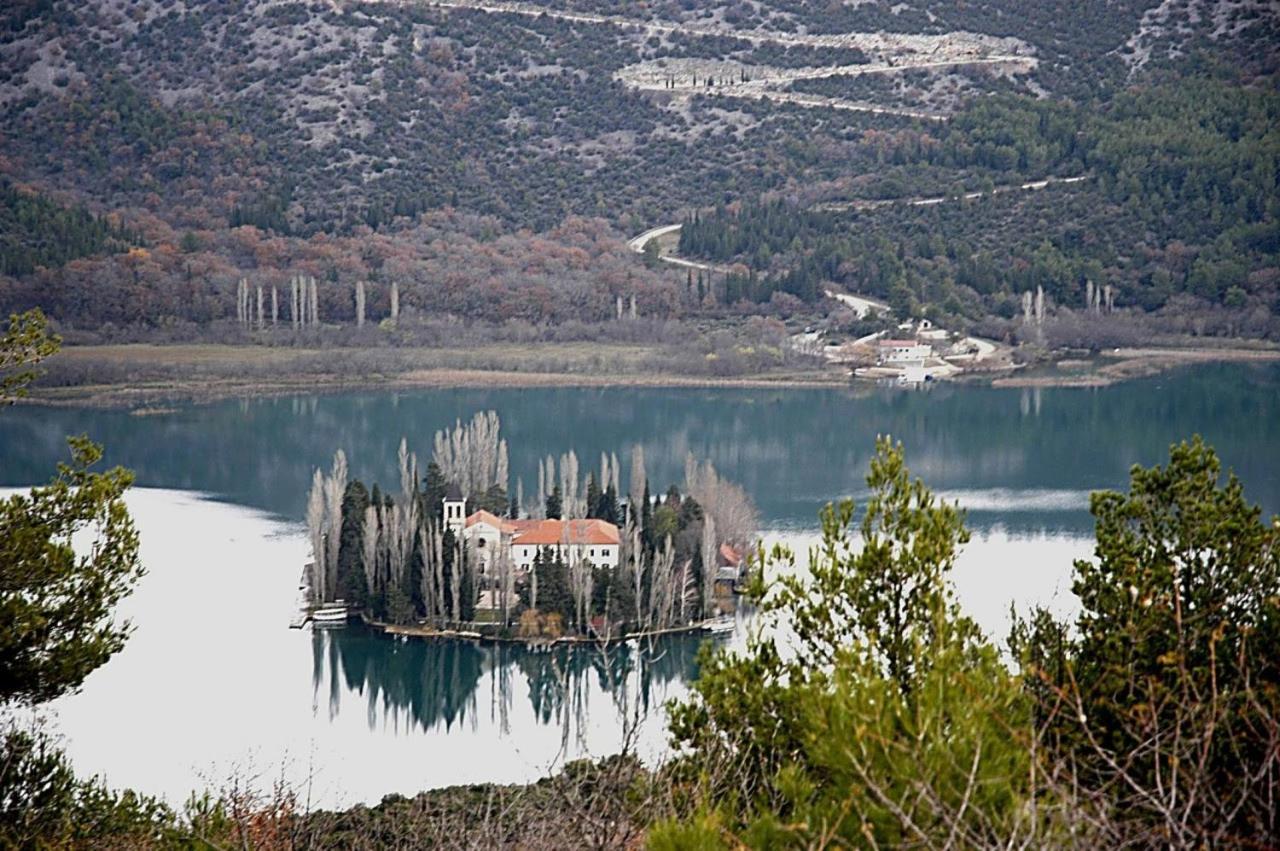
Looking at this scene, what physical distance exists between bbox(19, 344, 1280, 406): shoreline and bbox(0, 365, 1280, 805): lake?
103 centimetres

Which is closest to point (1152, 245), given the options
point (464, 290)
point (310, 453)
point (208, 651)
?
point (464, 290)

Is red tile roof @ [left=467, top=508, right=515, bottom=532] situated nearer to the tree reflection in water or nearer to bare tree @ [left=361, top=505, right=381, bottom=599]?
bare tree @ [left=361, top=505, right=381, bottom=599]

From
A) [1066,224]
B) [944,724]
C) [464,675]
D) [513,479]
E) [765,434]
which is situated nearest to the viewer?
[944,724]

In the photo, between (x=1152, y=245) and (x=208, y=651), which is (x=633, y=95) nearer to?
(x=1152, y=245)

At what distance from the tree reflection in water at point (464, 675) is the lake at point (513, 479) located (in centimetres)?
3

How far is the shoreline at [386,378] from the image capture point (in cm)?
3856

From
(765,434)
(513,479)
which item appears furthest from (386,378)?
(513,479)

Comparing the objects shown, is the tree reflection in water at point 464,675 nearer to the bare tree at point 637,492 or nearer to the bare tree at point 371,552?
the bare tree at point 371,552

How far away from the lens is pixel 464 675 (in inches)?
643

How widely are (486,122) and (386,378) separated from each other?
2278 centimetres

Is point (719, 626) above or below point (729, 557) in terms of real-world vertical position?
below

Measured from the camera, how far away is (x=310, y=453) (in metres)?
30.5

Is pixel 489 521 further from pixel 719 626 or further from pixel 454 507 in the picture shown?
pixel 719 626

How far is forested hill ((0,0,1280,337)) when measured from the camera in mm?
48656
